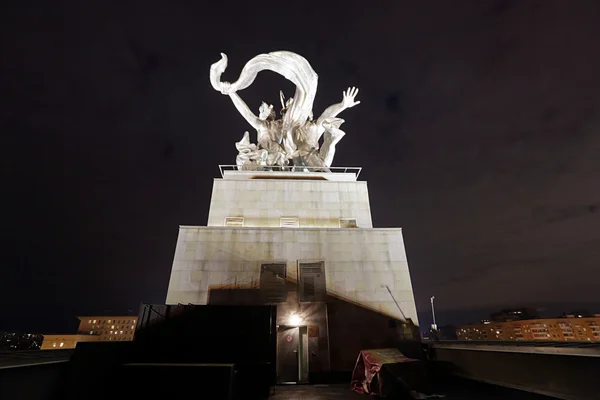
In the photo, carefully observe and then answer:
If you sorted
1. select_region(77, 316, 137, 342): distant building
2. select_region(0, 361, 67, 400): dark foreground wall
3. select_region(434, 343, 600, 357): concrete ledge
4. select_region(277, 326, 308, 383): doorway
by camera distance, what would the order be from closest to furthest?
select_region(0, 361, 67, 400): dark foreground wall
select_region(434, 343, 600, 357): concrete ledge
select_region(277, 326, 308, 383): doorway
select_region(77, 316, 137, 342): distant building

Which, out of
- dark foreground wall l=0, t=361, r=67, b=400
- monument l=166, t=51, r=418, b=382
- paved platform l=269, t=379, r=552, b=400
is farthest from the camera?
monument l=166, t=51, r=418, b=382

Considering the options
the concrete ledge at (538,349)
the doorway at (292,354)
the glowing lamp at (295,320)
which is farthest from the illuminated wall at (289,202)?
the concrete ledge at (538,349)

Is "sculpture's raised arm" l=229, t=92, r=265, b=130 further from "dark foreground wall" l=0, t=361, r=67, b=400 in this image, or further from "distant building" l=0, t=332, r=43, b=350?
"dark foreground wall" l=0, t=361, r=67, b=400

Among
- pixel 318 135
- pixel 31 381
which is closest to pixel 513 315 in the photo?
pixel 318 135

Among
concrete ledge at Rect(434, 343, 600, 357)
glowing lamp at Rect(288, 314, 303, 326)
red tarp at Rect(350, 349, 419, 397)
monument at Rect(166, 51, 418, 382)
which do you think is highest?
monument at Rect(166, 51, 418, 382)

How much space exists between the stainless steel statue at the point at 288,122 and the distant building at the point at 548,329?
154 meters

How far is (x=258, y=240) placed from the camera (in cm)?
1961

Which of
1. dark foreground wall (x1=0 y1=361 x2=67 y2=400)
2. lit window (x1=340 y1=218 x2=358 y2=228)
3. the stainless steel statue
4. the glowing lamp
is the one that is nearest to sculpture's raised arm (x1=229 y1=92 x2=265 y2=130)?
the stainless steel statue

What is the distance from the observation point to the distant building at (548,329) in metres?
126

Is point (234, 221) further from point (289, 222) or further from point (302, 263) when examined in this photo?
point (302, 263)

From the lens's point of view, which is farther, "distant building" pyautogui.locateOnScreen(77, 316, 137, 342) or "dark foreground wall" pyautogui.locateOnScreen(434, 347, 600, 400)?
"distant building" pyautogui.locateOnScreen(77, 316, 137, 342)

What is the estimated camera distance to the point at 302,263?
19.0m

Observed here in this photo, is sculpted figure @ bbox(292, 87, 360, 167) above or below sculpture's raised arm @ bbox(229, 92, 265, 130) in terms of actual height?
below

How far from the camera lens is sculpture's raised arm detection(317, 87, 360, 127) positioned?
2797cm
